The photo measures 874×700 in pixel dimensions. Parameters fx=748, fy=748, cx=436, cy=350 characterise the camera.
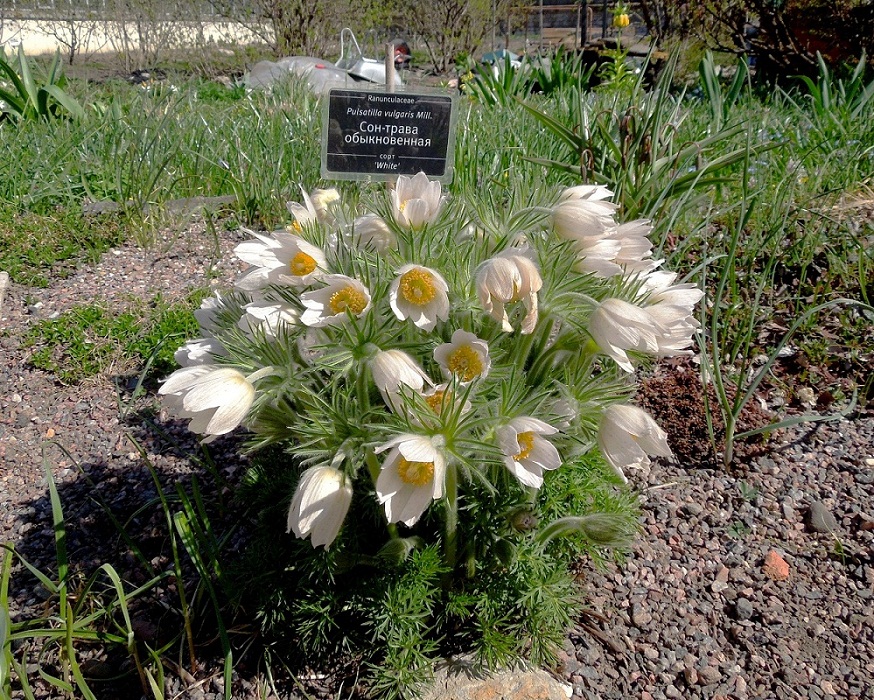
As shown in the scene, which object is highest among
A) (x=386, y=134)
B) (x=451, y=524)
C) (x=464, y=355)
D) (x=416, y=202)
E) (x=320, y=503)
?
(x=416, y=202)

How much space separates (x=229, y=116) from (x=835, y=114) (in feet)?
12.2

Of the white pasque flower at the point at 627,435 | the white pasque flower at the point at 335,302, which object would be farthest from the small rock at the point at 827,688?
the white pasque flower at the point at 335,302

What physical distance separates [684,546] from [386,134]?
4.76 ft

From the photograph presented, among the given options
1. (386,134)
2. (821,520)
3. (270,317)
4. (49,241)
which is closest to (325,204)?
(270,317)

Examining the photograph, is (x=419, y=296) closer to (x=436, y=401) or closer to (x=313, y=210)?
(x=436, y=401)

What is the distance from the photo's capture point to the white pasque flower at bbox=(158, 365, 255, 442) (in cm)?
119

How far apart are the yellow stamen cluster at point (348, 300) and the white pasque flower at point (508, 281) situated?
197 mm

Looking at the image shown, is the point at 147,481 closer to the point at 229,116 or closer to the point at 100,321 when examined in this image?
the point at 100,321

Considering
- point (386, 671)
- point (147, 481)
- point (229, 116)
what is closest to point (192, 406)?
point (386, 671)

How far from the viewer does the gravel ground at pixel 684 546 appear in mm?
1688

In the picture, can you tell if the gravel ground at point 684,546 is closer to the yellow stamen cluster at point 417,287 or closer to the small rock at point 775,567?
the small rock at point 775,567

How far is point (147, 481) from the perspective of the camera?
216 centimetres

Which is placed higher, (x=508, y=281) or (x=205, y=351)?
(x=508, y=281)

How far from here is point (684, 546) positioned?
1993 mm
